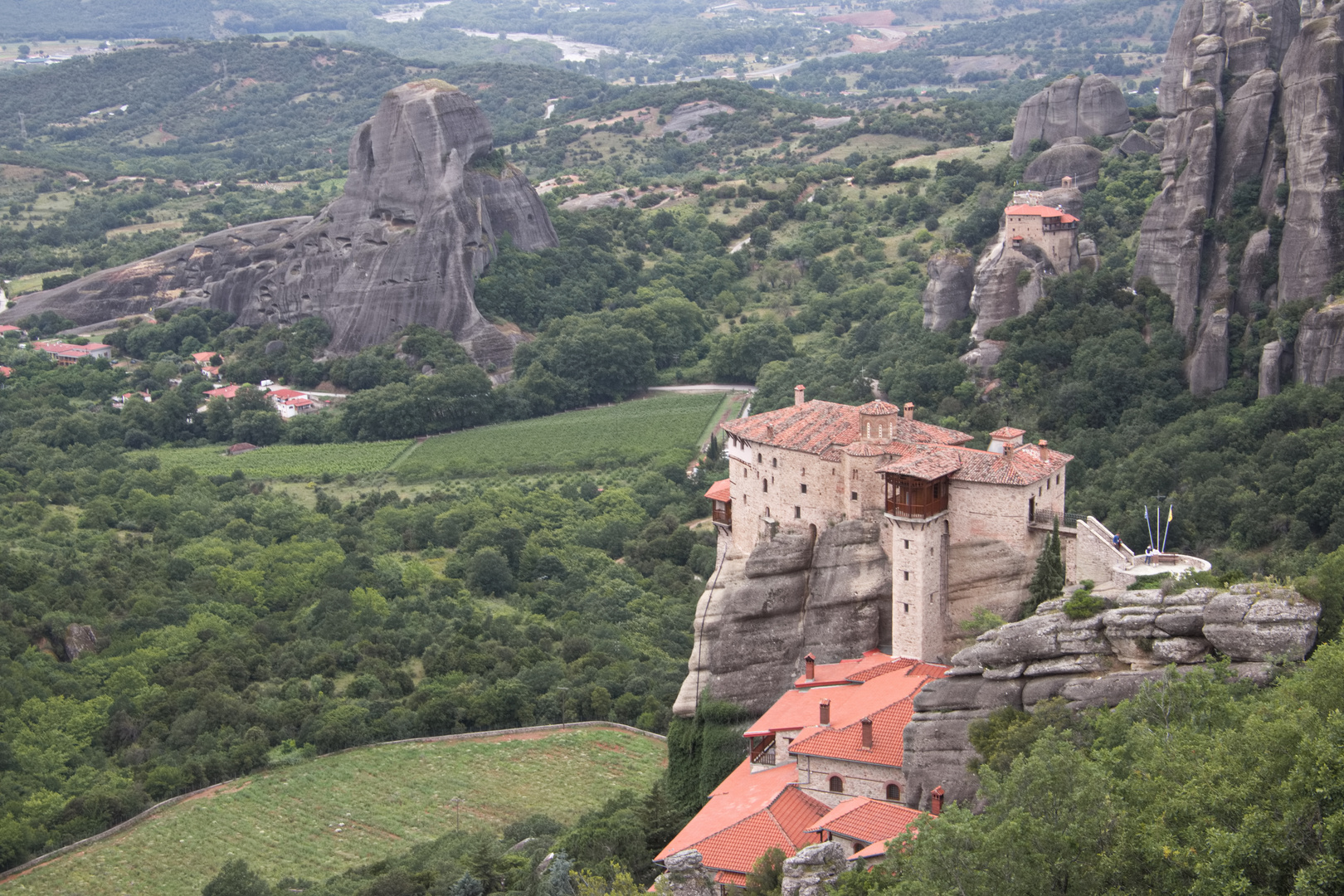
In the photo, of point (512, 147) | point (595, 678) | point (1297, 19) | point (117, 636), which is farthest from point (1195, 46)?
point (512, 147)

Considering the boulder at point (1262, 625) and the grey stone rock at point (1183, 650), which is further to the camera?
the grey stone rock at point (1183, 650)

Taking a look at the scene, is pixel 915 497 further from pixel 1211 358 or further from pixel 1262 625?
pixel 1211 358

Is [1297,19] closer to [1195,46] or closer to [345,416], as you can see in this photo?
[1195,46]

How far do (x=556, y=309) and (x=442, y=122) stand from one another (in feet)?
51.1

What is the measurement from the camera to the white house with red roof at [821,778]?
40219mm

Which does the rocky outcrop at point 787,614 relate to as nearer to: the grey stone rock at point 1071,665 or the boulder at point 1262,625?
the grey stone rock at point 1071,665

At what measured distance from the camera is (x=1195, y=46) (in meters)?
80.8

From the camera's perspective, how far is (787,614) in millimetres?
48812

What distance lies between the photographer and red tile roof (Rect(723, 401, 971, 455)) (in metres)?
48.5

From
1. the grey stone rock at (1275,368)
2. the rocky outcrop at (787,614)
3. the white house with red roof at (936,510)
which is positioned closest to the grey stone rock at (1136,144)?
the grey stone rock at (1275,368)

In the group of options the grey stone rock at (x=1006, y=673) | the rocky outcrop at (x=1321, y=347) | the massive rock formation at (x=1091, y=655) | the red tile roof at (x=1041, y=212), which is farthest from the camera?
the red tile roof at (x=1041, y=212)

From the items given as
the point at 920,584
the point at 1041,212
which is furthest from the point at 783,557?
the point at 1041,212

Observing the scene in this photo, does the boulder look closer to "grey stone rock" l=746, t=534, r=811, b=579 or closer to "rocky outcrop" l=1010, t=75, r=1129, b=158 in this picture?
"grey stone rock" l=746, t=534, r=811, b=579

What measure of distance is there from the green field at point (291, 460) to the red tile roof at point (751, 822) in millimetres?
59984
